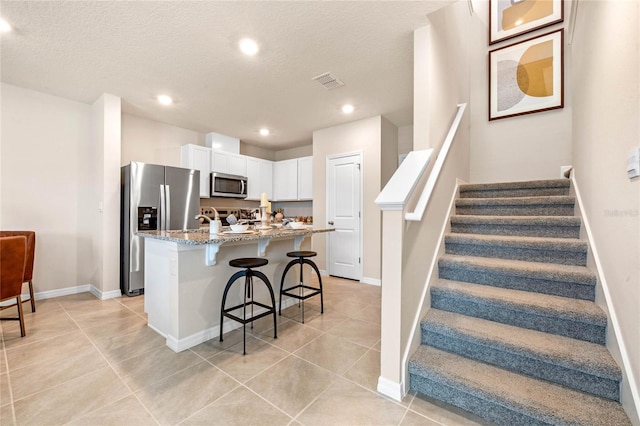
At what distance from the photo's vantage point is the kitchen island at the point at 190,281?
7.26 feet

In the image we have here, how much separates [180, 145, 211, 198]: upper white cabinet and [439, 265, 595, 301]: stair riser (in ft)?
13.3

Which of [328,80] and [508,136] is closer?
[328,80]

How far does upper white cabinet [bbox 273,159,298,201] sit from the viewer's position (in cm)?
566

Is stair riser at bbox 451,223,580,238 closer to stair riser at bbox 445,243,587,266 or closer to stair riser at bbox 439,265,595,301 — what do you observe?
stair riser at bbox 445,243,587,266

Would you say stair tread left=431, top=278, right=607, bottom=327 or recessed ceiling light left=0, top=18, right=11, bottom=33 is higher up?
recessed ceiling light left=0, top=18, right=11, bottom=33

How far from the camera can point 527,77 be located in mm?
3529

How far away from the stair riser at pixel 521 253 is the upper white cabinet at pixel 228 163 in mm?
4101

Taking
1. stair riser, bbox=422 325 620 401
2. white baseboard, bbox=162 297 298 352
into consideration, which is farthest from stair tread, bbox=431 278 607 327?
white baseboard, bbox=162 297 298 352

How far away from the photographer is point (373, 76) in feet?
10.1

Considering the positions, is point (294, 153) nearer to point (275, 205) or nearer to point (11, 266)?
point (275, 205)

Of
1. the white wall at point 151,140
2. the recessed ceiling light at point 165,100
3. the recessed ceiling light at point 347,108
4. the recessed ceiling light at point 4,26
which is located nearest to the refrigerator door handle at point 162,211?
the white wall at point 151,140

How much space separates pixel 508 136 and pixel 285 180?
394 centimetres

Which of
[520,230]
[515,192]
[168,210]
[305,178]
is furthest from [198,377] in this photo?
[305,178]

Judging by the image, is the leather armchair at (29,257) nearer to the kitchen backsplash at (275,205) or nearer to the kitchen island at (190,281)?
the kitchen island at (190,281)
